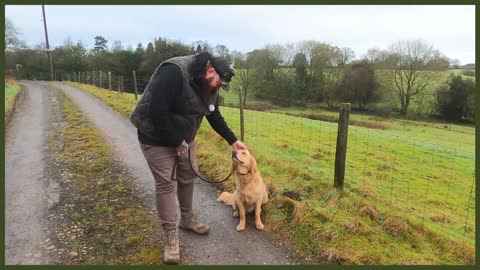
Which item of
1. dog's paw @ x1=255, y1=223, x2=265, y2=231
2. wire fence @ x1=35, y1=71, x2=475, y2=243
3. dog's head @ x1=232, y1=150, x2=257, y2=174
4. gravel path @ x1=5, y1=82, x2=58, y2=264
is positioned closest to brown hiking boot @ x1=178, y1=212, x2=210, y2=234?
dog's paw @ x1=255, y1=223, x2=265, y2=231

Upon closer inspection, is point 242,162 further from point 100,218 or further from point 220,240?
point 100,218

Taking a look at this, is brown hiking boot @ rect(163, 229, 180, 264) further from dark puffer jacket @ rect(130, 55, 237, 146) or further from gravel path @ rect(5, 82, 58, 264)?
gravel path @ rect(5, 82, 58, 264)

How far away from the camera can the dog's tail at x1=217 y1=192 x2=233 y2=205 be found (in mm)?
5637

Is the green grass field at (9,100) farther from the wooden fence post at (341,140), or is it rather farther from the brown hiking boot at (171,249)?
the wooden fence post at (341,140)

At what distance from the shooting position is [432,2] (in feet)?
20.0

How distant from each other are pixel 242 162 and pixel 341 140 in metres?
2.12

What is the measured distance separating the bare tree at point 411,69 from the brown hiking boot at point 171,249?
168ft

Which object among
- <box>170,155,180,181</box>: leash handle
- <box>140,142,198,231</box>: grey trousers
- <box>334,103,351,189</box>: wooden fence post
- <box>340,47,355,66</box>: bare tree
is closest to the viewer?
<box>140,142,198,231</box>: grey trousers

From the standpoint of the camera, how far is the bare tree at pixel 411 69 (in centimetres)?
5066

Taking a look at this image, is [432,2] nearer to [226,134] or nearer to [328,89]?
[226,134]

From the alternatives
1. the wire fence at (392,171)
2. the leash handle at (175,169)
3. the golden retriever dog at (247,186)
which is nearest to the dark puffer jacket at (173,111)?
the leash handle at (175,169)

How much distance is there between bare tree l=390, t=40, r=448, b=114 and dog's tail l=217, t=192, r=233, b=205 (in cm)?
4963

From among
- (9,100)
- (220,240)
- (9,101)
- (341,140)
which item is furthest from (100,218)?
(9,100)

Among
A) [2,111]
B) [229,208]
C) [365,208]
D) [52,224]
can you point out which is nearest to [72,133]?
[2,111]
